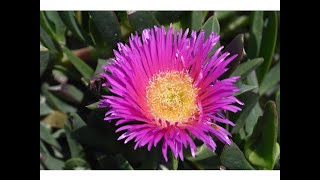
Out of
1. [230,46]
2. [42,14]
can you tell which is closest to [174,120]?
[230,46]

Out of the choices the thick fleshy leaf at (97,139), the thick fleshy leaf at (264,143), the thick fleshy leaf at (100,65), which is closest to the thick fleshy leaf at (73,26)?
the thick fleshy leaf at (100,65)

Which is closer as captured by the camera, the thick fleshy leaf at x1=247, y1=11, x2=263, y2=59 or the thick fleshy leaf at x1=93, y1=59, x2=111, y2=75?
the thick fleshy leaf at x1=93, y1=59, x2=111, y2=75

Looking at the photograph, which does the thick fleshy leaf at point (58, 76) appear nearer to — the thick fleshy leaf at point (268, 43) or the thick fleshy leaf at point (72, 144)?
the thick fleshy leaf at point (72, 144)

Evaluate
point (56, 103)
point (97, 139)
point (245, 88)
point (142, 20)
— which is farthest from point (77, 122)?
point (245, 88)

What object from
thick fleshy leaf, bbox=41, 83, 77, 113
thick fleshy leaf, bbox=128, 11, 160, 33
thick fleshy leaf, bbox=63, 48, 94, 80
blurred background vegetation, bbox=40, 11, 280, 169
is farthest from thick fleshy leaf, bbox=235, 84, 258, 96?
thick fleshy leaf, bbox=41, 83, 77, 113

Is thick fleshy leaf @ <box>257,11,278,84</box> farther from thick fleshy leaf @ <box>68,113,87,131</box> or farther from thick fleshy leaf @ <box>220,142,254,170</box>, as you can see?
thick fleshy leaf @ <box>68,113,87,131</box>

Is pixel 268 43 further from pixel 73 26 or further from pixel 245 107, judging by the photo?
pixel 73 26
